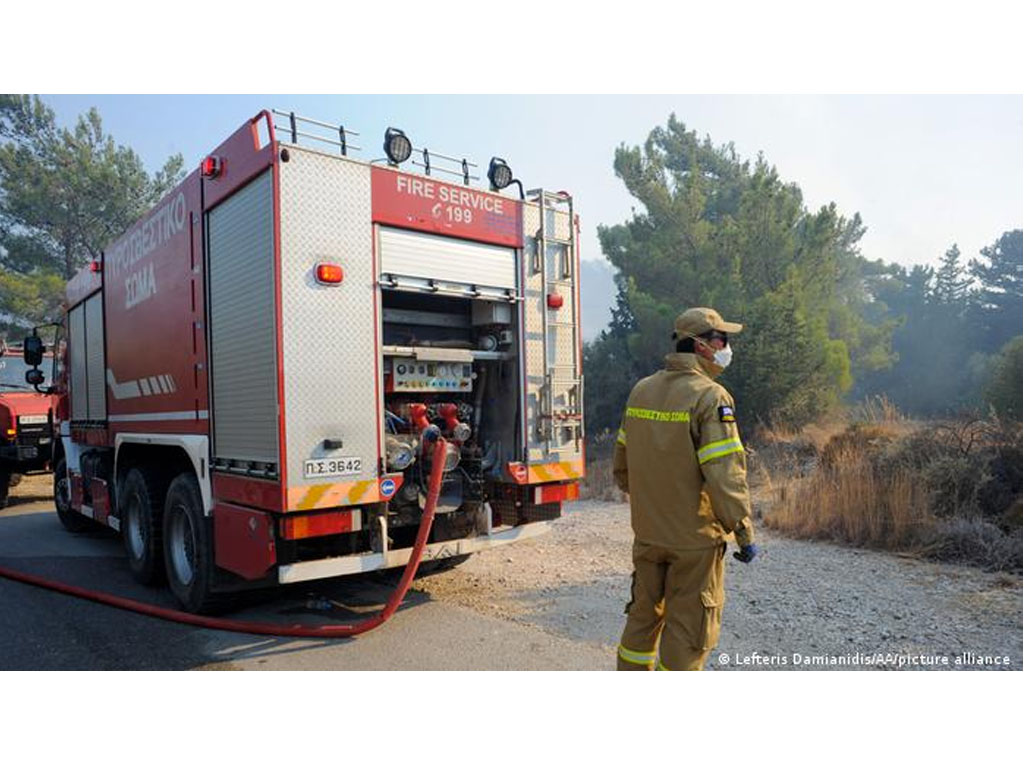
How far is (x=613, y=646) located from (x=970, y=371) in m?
29.8

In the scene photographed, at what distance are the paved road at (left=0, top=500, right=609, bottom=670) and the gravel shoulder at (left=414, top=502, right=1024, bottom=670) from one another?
0.28m

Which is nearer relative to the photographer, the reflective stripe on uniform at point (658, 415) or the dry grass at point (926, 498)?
the reflective stripe on uniform at point (658, 415)

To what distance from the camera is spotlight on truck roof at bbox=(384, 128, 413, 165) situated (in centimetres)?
485

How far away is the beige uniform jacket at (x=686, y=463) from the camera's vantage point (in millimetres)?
3270

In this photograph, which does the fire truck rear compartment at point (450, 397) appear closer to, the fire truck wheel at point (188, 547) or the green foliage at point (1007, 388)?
the fire truck wheel at point (188, 547)

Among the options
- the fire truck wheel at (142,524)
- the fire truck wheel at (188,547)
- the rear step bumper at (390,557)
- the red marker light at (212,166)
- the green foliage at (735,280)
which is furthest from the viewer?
the green foliage at (735,280)

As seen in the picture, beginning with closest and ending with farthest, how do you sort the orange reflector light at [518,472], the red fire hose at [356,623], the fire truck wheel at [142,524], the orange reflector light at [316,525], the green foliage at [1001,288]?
the orange reflector light at [316,525] → the red fire hose at [356,623] → the orange reflector light at [518,472] → the fire truck wheel at [142,524] → the green foliage at [1001,288]

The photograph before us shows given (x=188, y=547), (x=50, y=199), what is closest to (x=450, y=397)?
(x=188, y=547)

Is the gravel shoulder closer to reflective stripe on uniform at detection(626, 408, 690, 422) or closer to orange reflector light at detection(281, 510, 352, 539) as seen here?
orange reflector light at detection(281, 510, 352, 539)

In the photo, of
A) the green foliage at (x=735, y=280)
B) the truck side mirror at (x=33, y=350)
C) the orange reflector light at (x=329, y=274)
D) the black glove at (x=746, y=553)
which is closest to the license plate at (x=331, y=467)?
the orange reflector light at (x=329, y=274)

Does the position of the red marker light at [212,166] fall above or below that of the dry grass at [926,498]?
above

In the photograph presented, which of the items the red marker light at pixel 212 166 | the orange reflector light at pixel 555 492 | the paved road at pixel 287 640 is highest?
the red marker light at pixel 212 166

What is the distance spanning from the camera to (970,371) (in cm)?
2877

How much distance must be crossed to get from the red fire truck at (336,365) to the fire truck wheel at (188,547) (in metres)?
0.02
